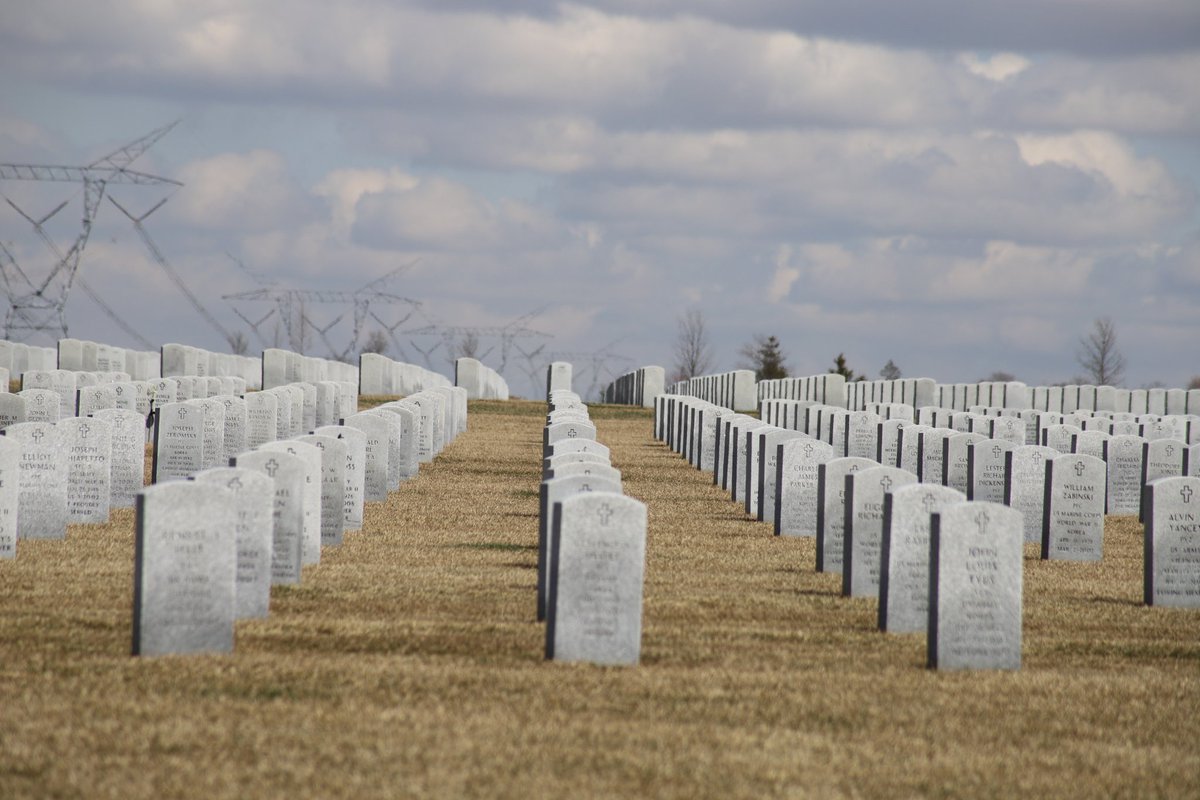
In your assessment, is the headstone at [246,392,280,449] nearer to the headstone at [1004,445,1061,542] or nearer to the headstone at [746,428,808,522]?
the headstone at [746,428,808,522]

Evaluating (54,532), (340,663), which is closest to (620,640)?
(340,663)

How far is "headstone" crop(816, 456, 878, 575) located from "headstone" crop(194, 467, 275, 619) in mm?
6292

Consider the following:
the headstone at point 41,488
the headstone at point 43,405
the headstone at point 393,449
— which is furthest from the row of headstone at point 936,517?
the headstone at point 43,405

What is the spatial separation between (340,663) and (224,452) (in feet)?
46.7

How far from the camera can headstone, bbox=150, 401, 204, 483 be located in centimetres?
2189

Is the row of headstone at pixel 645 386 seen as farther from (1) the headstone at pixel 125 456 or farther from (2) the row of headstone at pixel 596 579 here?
(2) the row of headstone at pixel 596 579

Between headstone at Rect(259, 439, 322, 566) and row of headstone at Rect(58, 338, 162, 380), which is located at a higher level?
row of headstone at Rect(58, 338, 162, 380)

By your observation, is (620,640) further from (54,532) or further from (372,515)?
(372,515)

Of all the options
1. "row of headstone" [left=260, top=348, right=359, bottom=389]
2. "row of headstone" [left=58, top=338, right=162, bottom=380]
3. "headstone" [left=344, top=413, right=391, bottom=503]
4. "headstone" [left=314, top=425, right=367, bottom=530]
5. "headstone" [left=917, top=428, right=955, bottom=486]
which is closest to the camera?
"headstone" [left=314, top=425, right=367, bottom=530]

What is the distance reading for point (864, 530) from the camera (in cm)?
1455

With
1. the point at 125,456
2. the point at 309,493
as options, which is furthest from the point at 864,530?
the point at 125,456

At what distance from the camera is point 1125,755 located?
8.75 meters

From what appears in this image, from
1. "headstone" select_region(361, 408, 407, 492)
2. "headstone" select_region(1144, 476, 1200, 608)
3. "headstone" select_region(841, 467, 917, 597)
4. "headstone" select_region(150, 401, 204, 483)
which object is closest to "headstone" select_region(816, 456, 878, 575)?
"headstone" select_region(841, 467, 917, 597)

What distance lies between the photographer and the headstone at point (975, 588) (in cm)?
1120
